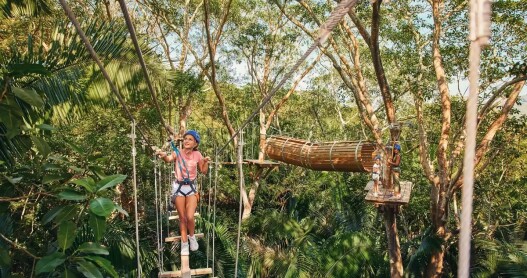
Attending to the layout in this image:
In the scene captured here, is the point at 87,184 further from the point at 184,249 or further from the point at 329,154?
the point at 329,154

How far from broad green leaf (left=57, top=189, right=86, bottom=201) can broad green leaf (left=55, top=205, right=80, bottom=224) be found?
6cm

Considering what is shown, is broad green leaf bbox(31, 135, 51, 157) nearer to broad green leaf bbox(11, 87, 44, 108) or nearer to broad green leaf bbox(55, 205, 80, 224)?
broad green leaf bbox(11, 87, 44, 108)

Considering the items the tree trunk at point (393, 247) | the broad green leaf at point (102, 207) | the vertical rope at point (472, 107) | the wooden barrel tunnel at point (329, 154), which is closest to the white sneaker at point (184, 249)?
the broad green leaf at point (102, 207)

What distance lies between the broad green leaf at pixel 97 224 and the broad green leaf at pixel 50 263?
0.50 feet

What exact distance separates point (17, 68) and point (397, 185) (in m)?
4.69

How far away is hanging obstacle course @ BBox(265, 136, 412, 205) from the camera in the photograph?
210 inches

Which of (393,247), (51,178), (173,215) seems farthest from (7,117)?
(393,247)

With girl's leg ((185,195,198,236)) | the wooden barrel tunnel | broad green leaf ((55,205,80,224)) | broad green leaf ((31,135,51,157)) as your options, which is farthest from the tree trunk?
broad green leaf ((55,205,80,224))

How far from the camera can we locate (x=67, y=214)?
1612 mm

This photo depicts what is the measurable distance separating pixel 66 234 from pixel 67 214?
0.23ft

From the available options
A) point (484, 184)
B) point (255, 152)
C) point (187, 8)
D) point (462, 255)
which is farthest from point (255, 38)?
point (462, 255)

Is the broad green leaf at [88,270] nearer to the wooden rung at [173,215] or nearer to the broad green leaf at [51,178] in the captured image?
the broad green leaf at [51,178]

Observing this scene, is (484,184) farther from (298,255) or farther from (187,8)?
(187,8)

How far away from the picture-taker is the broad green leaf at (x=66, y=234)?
1.60 metres
